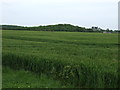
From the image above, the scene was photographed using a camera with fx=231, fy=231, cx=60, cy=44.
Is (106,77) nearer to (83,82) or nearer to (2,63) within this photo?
(83,82)

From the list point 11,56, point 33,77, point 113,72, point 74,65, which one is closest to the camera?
point 113,72

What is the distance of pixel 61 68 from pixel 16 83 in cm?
212

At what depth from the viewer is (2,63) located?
524 inches

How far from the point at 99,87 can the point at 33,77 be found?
331cm

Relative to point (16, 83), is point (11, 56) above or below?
above

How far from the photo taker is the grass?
9398 millimetres

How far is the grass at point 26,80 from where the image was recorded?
9.40 meters

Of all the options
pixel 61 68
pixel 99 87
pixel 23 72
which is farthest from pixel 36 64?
pixel 99 87

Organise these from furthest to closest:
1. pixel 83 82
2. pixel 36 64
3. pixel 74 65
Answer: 1. pixel 36 64
2. pixel 74 65
3. pixel 83 82

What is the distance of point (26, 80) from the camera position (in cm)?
1031

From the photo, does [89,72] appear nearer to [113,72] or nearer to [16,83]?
[113,72]

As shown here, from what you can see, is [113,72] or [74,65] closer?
[113,72]

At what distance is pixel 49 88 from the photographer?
9.18 meters

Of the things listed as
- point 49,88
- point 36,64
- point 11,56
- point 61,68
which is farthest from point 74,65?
point 11,56
